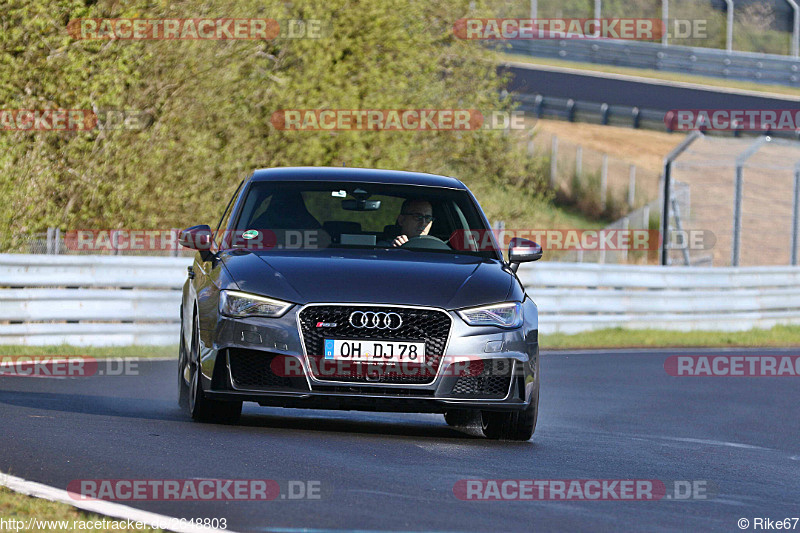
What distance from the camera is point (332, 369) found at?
859cm

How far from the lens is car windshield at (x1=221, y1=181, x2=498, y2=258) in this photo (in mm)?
9672

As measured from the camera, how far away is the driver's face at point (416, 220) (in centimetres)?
991

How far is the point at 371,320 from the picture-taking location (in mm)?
8562

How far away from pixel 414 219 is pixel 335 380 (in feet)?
5.62

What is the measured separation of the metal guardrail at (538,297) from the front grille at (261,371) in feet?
25.7

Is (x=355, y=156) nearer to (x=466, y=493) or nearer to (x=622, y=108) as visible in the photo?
(x=466, y=493)

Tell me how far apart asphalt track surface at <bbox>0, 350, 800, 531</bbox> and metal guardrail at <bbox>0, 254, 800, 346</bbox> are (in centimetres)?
307

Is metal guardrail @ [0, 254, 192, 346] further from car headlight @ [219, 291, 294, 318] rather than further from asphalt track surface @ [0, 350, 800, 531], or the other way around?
car headlight @ [219, 291, 294, 318]

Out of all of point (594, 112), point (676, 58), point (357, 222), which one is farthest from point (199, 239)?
point (676, 58)

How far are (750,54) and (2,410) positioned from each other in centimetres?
4533

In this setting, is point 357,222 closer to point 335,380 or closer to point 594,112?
point 335,380

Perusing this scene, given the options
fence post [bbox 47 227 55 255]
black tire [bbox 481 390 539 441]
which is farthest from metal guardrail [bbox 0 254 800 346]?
black tire [bbox 481 390 539 441]

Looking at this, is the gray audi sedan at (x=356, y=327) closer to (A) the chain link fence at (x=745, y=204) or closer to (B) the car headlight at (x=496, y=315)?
(B) the car headlight at (x=496, y=315)

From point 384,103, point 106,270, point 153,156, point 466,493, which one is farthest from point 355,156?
point 466,493
